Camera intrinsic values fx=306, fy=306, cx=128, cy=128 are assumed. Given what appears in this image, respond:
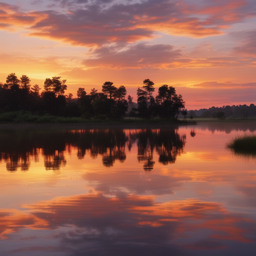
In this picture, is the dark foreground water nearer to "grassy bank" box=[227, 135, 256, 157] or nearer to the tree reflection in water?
the tree reflection in water

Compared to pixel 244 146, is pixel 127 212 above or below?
below

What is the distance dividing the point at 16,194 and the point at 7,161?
34.2 ft

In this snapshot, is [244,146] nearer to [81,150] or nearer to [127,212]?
[81,150]

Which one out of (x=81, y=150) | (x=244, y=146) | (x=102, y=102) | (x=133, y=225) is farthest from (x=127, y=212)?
(x=102, y=102)

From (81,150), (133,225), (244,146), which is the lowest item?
(133,225)

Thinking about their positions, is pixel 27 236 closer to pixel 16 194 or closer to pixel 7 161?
pixel 16 194

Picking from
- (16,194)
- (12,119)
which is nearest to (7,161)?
(16,194)

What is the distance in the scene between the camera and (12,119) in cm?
10688

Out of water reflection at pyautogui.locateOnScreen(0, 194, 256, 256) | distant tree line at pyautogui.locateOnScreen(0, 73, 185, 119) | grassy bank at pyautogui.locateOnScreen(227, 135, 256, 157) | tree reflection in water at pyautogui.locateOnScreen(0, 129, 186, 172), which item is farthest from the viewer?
distant tree line at pyautogui.locateOnScreen(0, 73, 185, 119)

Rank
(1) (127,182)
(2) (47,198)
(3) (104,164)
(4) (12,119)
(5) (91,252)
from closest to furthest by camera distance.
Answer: (5) (91,252), (2) (47,198), (1) (127,182), (3) (104,164), (4) (12,119)

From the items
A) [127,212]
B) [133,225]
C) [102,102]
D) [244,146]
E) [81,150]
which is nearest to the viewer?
[133,225]

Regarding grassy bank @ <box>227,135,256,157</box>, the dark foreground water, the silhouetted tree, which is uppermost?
the silhouetted tree

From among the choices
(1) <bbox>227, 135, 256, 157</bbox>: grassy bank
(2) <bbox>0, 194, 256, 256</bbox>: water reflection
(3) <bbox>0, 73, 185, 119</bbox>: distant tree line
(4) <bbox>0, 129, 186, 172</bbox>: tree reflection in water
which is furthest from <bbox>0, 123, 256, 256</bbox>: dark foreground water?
(3) <bbox>0, 73, 185, 119</bbox>: distant tree line

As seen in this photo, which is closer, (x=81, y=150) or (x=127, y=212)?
(x=127, y=212)
